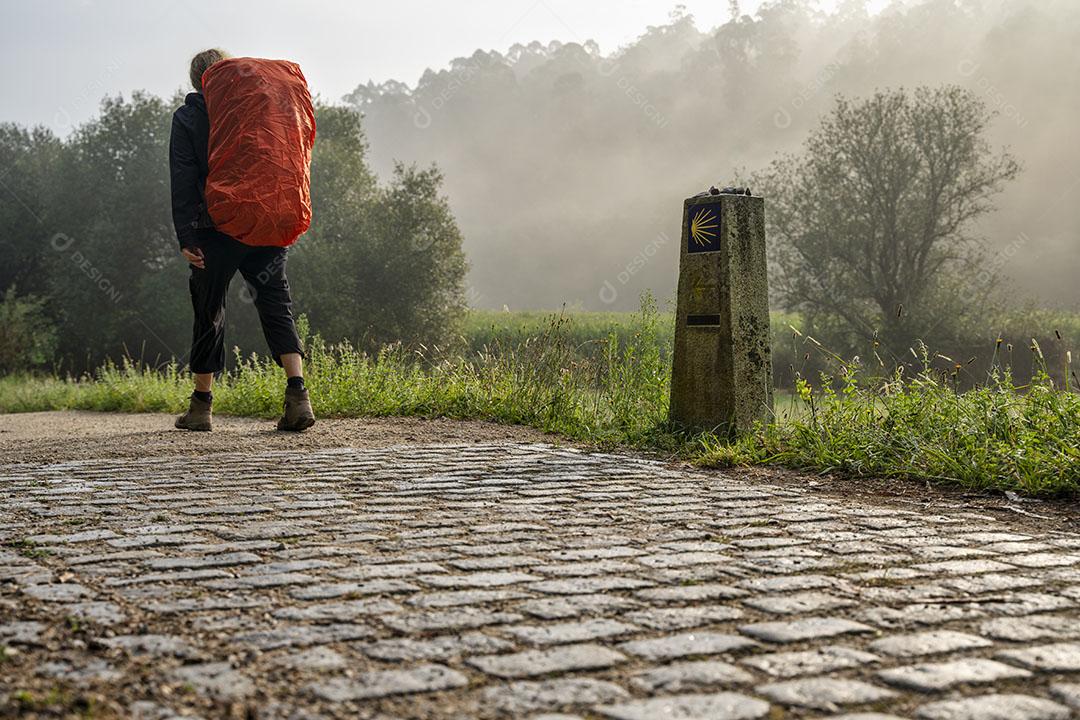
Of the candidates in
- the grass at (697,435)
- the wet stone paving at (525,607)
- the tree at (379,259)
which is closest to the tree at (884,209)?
the tree at (379,259)

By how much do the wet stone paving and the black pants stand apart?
7.95 ft

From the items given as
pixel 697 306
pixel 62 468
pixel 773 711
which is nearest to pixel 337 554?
pixel 773 711

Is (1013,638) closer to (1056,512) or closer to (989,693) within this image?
(989,693)

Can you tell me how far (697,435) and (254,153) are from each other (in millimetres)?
3461

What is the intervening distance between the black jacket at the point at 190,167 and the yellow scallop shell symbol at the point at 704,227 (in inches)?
127

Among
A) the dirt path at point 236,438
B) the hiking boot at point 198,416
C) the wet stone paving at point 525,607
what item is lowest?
the wet stone paving at point 525,607

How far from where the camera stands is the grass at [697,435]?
5758 millimetres

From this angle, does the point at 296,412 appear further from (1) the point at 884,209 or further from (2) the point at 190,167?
(1) the point at 884,209

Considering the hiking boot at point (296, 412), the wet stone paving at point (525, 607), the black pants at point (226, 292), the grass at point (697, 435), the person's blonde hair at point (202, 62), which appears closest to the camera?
the wet stone paving at point (525, 607)

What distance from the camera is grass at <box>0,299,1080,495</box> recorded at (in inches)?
227

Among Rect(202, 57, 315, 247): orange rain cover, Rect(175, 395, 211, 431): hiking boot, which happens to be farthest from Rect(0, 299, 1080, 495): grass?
Rect(202, 57, 315, 247): orange rain cover

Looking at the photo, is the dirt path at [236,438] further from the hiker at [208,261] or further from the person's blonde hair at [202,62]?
the person's blonde hair at [202,62]

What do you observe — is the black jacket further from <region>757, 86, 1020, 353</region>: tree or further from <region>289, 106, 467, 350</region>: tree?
<region>757, 86, 1020, 353</region>: tree

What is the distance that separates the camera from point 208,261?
727 cm
